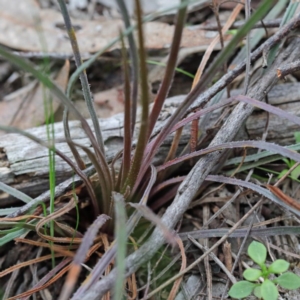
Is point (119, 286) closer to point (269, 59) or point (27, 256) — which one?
point (27, 256)

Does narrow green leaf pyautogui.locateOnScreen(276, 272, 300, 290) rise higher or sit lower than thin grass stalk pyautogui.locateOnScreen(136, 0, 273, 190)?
lower

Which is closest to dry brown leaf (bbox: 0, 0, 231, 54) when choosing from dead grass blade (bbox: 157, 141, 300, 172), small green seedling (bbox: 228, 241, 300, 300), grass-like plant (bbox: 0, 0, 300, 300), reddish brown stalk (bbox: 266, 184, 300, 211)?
grass-like plant (bbox: 0, 0, 300, 300)

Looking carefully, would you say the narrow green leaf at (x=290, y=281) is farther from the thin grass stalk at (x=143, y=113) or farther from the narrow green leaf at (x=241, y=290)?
the thin grass stalk at (x=143, y=113)

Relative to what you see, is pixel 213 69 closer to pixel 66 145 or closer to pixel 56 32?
pixel 66 145

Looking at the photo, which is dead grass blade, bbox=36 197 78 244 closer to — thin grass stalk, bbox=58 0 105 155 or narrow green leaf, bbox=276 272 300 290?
thin grass stalk, bbox=58 0 105 155

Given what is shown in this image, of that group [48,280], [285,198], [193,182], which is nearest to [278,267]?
[285,198]

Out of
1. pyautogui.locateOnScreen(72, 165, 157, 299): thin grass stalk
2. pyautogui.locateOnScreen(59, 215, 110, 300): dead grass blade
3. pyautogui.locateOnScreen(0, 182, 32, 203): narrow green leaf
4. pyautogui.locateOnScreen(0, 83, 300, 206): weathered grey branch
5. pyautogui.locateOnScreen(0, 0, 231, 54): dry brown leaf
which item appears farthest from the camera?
pyautogui.locateOnScreen(0, 0, 231, 54): dry brown leaf
